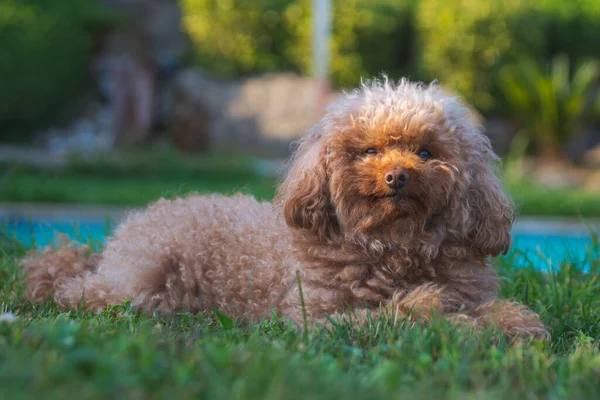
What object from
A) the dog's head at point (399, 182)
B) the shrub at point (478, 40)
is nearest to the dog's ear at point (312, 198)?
the dog's head at point (399, 182)

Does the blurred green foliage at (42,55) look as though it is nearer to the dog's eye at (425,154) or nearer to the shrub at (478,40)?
the shrub at (478,40)

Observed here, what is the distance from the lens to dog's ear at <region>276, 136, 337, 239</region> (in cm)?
345

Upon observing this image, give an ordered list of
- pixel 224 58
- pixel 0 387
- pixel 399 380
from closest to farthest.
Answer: pixel 0 387, pixel 399 380, pixel 224 58

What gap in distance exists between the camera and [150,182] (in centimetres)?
1123

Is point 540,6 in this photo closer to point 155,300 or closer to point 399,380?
point 155,300

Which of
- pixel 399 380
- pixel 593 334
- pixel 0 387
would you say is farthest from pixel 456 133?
pixel 0 387

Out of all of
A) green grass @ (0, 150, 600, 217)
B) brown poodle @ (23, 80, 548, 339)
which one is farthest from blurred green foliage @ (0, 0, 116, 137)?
brown poodle @ (23, 80, 548, 339)

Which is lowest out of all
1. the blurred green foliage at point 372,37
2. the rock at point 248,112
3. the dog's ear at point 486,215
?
the rock at point 248,112

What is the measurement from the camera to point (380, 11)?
15469 mm

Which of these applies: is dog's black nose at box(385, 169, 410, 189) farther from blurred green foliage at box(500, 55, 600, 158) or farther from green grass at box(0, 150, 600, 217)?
blurred green foliage at box(500, 55, 600, 158)

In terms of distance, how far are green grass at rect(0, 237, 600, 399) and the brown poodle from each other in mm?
172

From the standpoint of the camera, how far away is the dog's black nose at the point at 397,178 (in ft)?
10.5

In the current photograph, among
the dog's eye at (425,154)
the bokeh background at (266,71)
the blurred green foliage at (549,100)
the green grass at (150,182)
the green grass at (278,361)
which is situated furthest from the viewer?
the blurred green foliage at (549,100)

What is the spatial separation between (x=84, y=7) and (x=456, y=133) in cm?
1332
